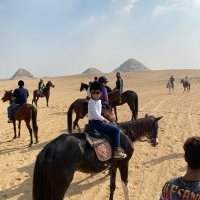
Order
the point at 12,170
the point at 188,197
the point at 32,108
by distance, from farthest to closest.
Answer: the point at 32,108 < the point at 12,170 < the point at 188,197

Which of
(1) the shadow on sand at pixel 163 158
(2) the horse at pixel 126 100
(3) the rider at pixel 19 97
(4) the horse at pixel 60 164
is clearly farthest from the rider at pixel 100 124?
(2) the horse at pixel 126 100

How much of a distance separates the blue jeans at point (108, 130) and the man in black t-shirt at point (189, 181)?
4.40 meters

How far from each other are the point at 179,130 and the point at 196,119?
3745 mm

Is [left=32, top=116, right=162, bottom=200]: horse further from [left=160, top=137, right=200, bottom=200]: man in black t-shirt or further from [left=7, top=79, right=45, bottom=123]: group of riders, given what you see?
[left=7, top=79, right=45, bottom=123]: group of riders

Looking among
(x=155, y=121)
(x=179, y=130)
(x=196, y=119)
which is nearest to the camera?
(x=155, y=121)

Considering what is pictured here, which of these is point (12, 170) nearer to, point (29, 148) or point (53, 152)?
point (29, 148)

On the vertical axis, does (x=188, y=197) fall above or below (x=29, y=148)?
above

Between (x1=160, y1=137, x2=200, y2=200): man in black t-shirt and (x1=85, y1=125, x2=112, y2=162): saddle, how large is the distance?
3989 millimetres

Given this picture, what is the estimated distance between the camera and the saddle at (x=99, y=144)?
25.9ft

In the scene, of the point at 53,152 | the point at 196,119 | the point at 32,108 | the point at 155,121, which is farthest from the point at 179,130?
the point at 53,152

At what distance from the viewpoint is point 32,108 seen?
1553 cm

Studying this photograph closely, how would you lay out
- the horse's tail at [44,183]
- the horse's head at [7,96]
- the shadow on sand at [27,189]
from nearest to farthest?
the horse's tail at [44,183], the shadow on sand at [27,189], the horse's head at [7,96]

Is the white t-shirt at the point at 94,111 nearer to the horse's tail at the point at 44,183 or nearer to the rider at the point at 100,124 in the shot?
the rider at the point at 100,124

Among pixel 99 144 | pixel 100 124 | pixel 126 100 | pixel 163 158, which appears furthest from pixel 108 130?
pixel 126 100
